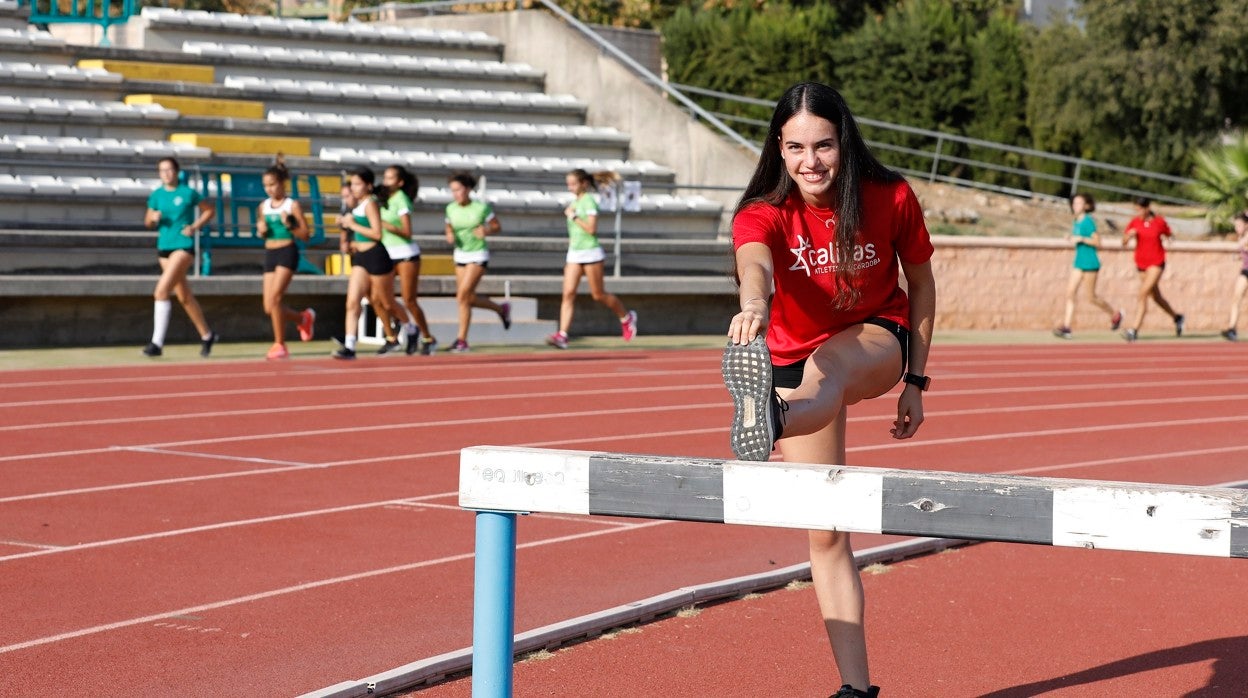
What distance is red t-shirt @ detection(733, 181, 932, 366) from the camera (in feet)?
14.3

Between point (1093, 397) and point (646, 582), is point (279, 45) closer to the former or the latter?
point (1093, 397)

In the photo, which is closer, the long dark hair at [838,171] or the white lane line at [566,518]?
the long dark hair at [838,171]

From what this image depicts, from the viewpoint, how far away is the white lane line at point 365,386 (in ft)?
42.0

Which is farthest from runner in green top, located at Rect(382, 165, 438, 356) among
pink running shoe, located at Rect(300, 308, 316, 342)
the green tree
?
the green tree

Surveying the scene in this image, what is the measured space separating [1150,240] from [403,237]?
37.6ft

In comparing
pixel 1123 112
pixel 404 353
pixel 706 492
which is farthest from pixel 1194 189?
pixel 706 492

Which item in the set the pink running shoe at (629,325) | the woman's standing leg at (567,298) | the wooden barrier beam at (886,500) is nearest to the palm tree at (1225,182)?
the pink running shoe at (629,325)

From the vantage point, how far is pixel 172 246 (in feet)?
54.0

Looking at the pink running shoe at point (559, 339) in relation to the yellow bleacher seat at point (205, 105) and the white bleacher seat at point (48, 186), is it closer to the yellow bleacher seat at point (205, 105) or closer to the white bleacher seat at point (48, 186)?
the white bleacher seat at point (48, 186)

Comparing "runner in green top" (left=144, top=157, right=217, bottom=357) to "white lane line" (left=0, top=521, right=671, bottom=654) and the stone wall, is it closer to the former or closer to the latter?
"white lane line" (left=0, top=521, right=671, bottom=654)

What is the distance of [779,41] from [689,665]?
105 feet

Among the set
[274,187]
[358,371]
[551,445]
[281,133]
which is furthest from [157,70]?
[551,445]

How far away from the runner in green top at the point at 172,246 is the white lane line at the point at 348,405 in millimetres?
4088

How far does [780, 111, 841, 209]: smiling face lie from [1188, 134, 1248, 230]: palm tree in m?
27.7
